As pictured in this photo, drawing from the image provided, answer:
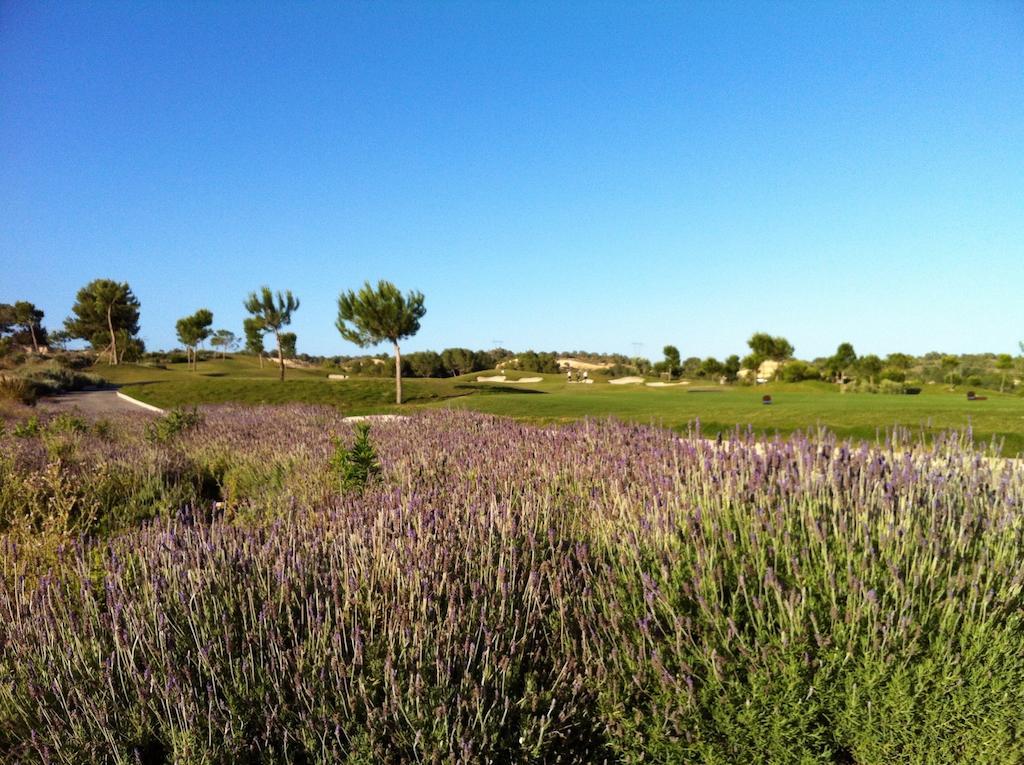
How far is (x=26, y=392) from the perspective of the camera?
2322 cm

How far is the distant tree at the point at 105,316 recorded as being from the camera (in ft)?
215

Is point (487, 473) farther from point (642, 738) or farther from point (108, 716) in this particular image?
point (108, 716)

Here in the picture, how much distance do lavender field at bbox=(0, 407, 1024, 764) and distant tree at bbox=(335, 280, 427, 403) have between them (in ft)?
95.4

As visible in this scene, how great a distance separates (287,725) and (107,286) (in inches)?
3166

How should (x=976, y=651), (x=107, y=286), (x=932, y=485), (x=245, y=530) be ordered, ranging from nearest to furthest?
(x=976, y=651)
(x=932, y=485)
(x=245, y=530)
(x=107, y=286)

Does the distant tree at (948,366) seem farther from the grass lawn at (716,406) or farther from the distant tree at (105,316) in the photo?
the distant tree at (105,316)

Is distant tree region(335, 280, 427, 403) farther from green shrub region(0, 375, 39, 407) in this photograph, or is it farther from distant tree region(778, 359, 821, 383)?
distant tree region(778, 359, 821, 383)

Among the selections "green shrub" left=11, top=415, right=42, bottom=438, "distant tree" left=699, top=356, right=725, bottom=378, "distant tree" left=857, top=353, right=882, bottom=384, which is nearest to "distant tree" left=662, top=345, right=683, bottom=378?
"distant tree" left=699, top=356, right=725, bottom=378

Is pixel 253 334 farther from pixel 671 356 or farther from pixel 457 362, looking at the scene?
pixel 671 356

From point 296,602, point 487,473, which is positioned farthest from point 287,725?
point 487,473

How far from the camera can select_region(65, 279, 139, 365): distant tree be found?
215ft

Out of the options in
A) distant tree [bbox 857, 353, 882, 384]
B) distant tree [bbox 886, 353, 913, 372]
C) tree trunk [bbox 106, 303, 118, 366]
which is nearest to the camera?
distant tree [bbox 857, 353, 882, 384]

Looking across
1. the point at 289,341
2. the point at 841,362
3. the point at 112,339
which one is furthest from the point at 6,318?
the point at 841,362

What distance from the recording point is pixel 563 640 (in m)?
2.24
